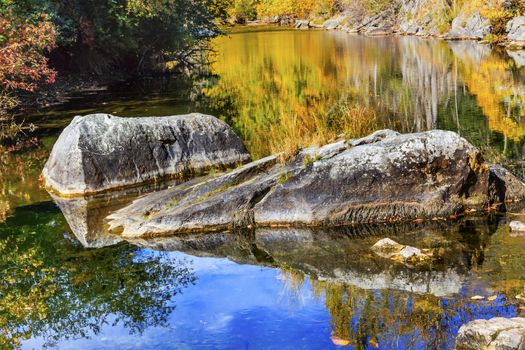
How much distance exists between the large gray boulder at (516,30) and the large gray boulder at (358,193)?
34340mm

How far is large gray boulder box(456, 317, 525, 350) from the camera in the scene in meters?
6.37

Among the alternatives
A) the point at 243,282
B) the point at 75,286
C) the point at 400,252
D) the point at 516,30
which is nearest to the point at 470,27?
the point at 516,30

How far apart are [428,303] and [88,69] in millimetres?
27452

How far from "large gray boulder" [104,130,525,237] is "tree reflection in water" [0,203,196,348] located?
104cm

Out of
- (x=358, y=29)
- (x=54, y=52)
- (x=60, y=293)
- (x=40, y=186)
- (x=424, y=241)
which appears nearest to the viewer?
(x=60, y=293)

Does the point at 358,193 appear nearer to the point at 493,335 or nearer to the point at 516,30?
the point at 493,335

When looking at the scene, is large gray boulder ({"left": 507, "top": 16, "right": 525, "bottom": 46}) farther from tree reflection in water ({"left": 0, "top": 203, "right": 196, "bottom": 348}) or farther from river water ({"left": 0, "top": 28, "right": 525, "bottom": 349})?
tree reflection in water ({"left": 0, "top": 203, "right": 196, "bottom": 348})

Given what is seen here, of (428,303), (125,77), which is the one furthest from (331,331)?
(125,77)

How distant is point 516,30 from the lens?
43906 millimetres

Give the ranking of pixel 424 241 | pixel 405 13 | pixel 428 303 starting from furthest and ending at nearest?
1. pixel 405 13
2. pixel 424 241
3. pixel 428 303

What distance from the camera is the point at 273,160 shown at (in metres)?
12.8

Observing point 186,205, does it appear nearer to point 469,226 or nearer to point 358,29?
point 469,226

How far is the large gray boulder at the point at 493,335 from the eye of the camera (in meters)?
6.37

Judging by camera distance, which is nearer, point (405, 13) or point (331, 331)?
point (331, 331)
